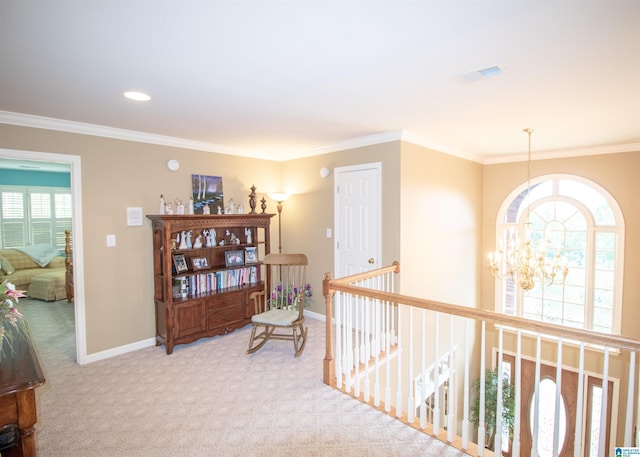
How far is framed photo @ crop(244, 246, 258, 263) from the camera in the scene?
4605 mm

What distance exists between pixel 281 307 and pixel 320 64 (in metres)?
3.04

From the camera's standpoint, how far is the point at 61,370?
10.7 ft

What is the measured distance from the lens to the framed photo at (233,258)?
4461 mm

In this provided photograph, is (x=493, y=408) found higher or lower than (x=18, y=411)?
lower

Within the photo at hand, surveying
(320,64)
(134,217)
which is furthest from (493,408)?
(134,217)

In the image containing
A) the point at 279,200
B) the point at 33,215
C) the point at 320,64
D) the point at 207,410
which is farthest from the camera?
the point at 33,215

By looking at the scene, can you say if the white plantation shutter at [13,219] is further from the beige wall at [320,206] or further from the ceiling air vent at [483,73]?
the ceiling air vent at [483,73]

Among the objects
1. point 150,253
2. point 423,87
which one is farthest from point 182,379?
point 423,87

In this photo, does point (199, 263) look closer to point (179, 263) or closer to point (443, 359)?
point (179, 263)

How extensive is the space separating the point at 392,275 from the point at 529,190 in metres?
3.32

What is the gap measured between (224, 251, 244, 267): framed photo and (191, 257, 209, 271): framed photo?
28cm

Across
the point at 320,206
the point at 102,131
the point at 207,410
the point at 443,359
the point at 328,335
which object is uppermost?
the point at 102,131

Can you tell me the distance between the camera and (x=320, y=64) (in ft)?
6.88

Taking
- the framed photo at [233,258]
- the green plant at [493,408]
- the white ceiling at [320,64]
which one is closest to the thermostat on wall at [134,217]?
the white ceiling at [320,64]
